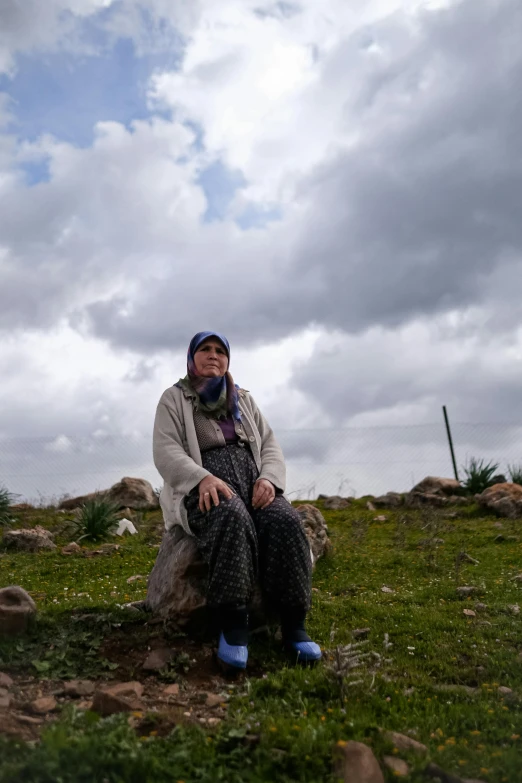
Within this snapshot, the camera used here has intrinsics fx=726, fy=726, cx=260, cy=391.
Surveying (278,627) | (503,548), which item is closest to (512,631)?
(278,627)

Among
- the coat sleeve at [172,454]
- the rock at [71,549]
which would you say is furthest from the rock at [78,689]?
the rock at [71,549]

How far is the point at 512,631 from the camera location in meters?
5.47

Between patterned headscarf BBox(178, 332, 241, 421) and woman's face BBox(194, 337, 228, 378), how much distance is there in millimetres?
29

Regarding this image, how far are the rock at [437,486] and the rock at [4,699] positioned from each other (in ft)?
40.8

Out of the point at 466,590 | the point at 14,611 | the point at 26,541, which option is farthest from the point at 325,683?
the point at 26,541

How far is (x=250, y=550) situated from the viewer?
4.51 meters

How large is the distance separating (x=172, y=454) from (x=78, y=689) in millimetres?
1591

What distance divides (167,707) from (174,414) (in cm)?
200

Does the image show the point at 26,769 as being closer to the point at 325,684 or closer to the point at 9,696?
the point at 9,696

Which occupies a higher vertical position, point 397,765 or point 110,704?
point 110,704

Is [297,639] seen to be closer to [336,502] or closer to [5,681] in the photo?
[5,681]

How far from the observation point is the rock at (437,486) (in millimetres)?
15367

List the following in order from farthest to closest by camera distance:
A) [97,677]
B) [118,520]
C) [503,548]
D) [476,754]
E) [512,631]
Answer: [118,520], [503,548], [512,631], [97,677], [476,754]

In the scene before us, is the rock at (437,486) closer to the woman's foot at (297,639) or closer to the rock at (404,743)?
the woman's foot at (297,639)
